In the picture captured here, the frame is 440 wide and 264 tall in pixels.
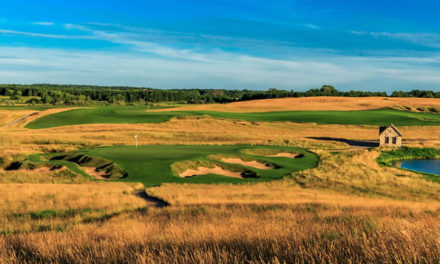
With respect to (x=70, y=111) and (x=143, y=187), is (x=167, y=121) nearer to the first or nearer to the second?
(x=70, y=111)

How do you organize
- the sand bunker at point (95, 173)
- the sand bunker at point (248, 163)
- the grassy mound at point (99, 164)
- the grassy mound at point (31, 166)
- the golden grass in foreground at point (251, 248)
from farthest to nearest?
the sand bunker at point (248, 163) < the grassy mound at point (31, 166) < the sand bunker at point (95, 173) < the grassy mound at point (99, 164) < the golden grass in foreground at point (251, 248)

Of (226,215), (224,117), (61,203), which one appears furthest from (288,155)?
(224,117)

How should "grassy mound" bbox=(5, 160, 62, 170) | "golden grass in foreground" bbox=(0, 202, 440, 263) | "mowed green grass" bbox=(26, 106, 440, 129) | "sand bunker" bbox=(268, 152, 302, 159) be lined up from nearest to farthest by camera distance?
"golden grass in foreground" bbox=(0, 202, 440, 263)
"grassy mound" bbox=(5, 160, 62, 170)
"sand bunker" bbox=(268, 152, 302, 159)
"mowed green grass" bbox=(26, 106, 440, 129)

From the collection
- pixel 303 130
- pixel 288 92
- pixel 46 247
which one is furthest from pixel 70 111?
pixel 288 92

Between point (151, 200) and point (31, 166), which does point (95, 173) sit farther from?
point (151, 200)

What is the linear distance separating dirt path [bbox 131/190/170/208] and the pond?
35767mm

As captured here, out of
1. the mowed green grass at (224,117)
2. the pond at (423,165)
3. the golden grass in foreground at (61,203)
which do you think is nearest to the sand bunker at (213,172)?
the golden grass in foreground at (61,203)

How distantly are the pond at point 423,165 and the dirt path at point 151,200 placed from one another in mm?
35767

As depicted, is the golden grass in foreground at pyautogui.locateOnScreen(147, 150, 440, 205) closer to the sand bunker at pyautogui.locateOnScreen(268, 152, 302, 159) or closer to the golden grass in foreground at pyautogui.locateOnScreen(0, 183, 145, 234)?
the golden grass in foreground at pyautogui.locateOnScreen(0, 183, 145, 234)

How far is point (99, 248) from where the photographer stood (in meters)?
6.20

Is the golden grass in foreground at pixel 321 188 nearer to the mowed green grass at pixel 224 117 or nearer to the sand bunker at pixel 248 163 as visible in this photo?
the sand bunker at pixel 248 163

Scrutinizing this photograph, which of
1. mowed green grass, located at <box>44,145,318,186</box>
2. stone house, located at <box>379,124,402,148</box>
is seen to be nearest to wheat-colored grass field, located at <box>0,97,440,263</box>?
mowed green grass, located at <box>44,145,318,186</box>

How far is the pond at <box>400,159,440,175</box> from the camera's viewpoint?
148ft

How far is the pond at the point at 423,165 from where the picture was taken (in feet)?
148
